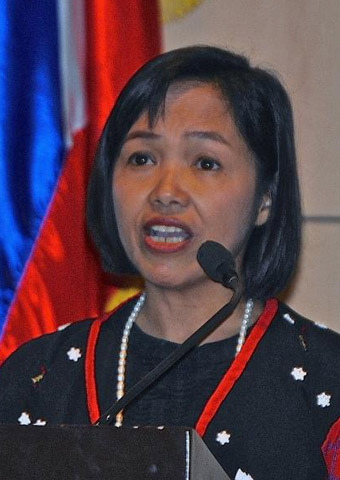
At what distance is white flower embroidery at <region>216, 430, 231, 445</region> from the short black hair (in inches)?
10.0

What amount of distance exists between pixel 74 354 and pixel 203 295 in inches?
8.8

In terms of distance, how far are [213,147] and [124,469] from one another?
0.79 meters

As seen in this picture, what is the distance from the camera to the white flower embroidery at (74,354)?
174cm

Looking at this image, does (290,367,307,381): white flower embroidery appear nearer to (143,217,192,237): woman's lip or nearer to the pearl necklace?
the pearl necklace

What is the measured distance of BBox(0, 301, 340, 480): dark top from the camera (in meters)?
Answer: 1.58

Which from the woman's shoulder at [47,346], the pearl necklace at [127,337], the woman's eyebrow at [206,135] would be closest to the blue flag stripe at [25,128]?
the woman's shoulder at [47,346]

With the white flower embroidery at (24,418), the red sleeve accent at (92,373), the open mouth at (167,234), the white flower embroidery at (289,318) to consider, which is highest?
the open mouth at (167,234)

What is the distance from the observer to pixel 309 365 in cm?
167

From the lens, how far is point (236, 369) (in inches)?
65.2

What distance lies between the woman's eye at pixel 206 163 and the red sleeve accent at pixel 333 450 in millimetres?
402

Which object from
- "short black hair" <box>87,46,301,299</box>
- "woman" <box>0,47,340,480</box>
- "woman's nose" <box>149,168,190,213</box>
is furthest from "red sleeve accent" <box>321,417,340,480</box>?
"woman's nose" <box>149,168,190,213</box>

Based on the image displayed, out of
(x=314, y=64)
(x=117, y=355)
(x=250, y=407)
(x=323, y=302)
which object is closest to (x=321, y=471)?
(x=250, y=407)

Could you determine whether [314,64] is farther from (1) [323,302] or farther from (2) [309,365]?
(2) [309,365]

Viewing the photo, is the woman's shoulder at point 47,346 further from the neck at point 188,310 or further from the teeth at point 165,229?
the teeth at point 165,229
